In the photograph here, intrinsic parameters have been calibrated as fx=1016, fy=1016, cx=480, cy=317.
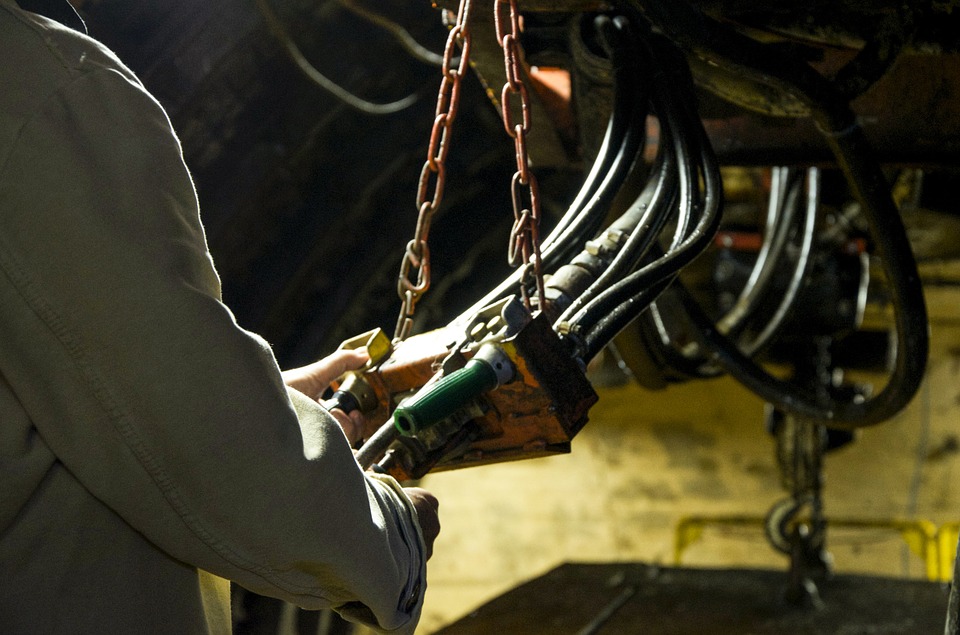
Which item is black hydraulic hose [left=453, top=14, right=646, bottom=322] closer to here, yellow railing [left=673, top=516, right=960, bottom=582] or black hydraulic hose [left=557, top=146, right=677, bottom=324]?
black hydraulic hose [left=557, top=146, right=677, bottom=324]

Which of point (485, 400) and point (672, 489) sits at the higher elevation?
point (485, 400)

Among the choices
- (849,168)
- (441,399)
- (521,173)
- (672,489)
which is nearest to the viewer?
(441,399)

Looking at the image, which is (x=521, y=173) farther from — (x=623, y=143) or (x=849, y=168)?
(x=849, y=168)

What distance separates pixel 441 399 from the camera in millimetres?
1086

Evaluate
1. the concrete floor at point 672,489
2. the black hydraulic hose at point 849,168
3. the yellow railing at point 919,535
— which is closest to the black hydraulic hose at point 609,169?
the black hydraulic hose at point 849,168

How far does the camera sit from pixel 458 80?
1.23m

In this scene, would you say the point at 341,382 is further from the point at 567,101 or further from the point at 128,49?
the point at 128,49

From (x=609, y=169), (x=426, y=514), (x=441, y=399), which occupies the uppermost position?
(x=609, y=169)

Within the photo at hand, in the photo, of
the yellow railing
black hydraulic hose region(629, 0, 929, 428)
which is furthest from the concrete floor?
black hydraulic hose region(629, 0, 929, 428)

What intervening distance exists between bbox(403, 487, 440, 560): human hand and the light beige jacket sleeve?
17 cm

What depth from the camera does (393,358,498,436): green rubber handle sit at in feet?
3.54

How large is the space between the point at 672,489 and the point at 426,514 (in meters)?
4.53

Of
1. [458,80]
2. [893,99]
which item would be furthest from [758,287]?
[458,80]

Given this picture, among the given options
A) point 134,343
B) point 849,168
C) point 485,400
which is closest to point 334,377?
point 485,400
